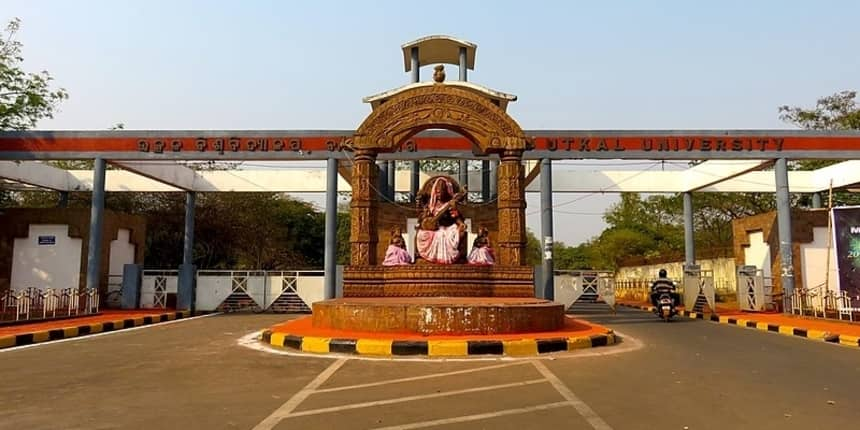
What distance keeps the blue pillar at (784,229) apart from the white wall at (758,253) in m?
2.14

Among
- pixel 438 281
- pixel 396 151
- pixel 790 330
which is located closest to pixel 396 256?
pixel 438 281

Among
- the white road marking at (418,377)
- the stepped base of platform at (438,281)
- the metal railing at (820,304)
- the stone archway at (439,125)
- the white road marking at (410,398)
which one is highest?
the stone archway at (439,125)

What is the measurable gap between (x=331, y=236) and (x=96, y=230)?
6.47 m

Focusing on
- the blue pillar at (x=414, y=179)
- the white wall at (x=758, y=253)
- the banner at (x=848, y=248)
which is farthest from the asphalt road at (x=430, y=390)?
the blue pillar at (x=414, y=179)

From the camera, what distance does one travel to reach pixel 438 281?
10922 millimetres

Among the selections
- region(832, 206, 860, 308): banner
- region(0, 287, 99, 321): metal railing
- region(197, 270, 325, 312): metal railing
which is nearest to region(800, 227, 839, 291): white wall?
region(832, 206, 860, 308): banner

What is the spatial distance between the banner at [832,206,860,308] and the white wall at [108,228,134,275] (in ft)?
64.9

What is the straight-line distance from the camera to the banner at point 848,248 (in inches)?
521

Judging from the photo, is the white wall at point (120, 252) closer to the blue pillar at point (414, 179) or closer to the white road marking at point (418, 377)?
the blue pillar at point (414, 179)

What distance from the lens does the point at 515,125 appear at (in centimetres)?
1191

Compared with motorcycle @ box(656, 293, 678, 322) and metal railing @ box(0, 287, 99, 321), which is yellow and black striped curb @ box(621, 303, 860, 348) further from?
metal railing @ box(0, 287, 99, 321)

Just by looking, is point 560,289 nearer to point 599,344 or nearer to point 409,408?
point 599,344

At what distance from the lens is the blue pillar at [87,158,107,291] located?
16.0 m

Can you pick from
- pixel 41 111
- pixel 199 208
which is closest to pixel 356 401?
pixel 41 111
